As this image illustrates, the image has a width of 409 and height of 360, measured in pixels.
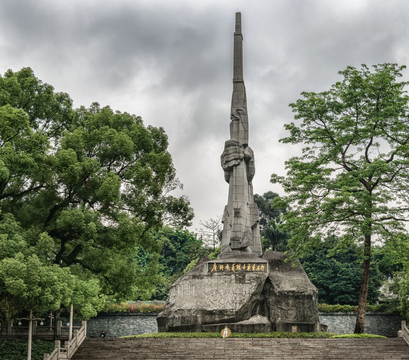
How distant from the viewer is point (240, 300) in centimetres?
1855

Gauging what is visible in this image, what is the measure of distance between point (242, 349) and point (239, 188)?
7494 mm

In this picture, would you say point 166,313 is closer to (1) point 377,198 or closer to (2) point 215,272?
(2) point 215,272

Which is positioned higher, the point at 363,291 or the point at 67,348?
the point at 363,291

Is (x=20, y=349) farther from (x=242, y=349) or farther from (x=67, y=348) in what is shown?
(x=242, y=349)

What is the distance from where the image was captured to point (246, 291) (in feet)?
61.5

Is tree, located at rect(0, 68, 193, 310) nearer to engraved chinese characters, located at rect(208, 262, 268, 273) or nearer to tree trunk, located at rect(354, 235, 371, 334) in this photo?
engraved chinese characters, located at rect(208, 262, 268, 273)

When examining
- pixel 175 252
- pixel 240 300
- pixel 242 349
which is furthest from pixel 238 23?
pixel 175 252

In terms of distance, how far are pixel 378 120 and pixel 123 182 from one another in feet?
29.2

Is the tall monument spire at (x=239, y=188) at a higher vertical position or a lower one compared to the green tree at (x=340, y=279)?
higher

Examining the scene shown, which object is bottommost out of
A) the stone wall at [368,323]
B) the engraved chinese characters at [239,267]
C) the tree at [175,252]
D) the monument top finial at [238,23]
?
the stone wall at [368,323]

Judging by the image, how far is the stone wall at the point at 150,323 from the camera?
28.1 meters

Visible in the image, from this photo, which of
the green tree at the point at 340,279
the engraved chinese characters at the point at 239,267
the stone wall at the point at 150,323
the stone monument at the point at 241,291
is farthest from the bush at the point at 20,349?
the green tree at the point at 340,279

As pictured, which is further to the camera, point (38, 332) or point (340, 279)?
point (340, 279)

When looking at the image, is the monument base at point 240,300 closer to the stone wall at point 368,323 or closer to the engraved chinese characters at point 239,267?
the engraved chinese characters at point 239,267
